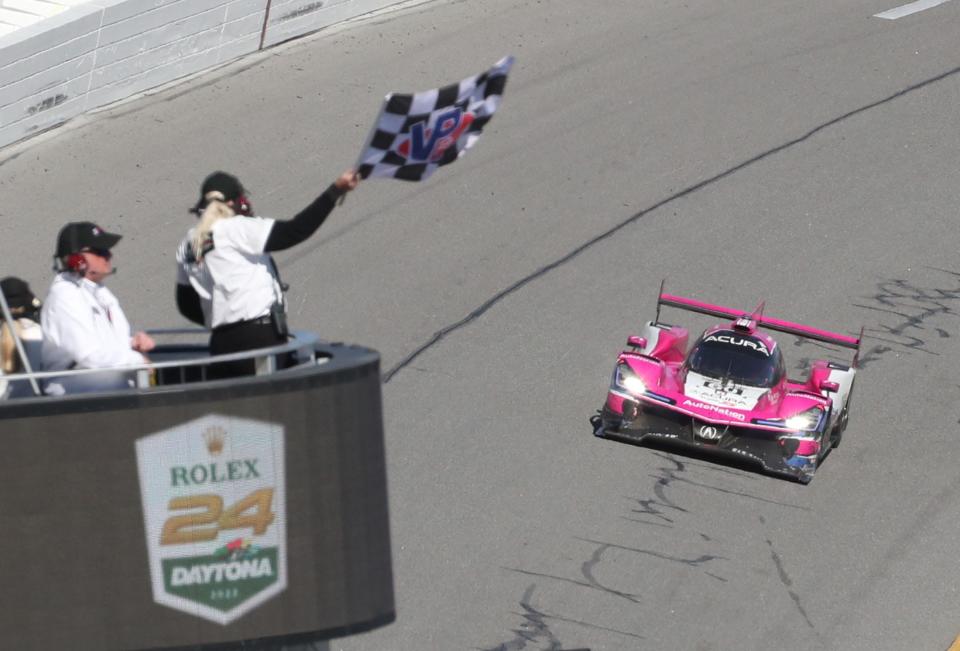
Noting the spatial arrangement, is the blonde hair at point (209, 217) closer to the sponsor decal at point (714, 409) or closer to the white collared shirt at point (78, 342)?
the white collared shirt at point (78, 342)

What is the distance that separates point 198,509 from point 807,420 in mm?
7533

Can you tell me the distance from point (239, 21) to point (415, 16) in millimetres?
3035

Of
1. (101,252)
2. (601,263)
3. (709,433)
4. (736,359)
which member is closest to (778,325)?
(736,359)

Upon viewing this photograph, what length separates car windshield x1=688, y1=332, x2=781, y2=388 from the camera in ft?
47.1

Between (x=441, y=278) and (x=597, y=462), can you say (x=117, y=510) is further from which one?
(x=441, y=278)

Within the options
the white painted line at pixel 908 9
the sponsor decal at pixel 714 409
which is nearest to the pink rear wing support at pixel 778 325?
the sponsor decal at pixel 714 409

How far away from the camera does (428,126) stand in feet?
25.8

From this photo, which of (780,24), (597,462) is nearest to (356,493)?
(597,462)

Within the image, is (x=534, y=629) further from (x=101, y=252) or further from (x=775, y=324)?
(x=101, y=252)

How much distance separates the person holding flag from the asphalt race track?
13.5 ft

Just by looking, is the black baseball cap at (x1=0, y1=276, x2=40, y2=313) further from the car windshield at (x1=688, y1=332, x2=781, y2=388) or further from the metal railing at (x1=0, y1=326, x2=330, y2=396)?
the car windshield at (x1=688, y1=332, x2=781, y2=388)

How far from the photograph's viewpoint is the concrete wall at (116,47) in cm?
1875

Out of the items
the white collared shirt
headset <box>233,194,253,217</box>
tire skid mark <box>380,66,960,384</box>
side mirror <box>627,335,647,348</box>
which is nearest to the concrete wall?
tire skid mark <box>380,66,960,384</box>

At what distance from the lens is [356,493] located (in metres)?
7.85
